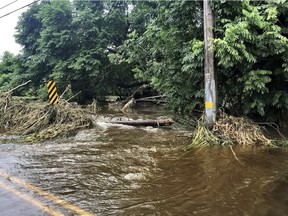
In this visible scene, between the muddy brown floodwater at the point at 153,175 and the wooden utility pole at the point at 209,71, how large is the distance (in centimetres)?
128

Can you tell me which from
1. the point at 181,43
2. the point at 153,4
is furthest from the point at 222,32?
the point at 153,4

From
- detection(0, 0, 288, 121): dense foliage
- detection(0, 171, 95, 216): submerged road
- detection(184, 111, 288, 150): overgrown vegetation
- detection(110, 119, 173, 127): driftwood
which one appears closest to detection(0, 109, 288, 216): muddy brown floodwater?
detection(0, 171, 95, 216): submerged road

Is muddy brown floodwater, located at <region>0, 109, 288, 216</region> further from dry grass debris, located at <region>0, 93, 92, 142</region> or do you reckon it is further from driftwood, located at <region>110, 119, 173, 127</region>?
driftwood, located at <region>110, 119, 173, 127</region>

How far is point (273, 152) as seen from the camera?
6980 millimetres

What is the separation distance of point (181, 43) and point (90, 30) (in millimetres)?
12594

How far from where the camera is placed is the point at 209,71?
8.23 metres

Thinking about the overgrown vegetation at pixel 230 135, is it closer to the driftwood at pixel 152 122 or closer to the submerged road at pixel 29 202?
Result: the driftwood at pixel 152 122

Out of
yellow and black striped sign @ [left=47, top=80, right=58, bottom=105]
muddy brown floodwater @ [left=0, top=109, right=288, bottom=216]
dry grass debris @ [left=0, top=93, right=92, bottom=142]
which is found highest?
yellow and black striped sign @ [left=47, top=80, right=58, bottom=105]

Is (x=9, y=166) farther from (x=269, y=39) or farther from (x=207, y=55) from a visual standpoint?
(x=269, y=39)

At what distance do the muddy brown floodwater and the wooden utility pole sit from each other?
1.28 metres

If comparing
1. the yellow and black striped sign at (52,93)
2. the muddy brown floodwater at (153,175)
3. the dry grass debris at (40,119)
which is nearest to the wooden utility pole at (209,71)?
the muddy brown floodwater at (153,175)

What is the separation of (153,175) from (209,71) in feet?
12.9

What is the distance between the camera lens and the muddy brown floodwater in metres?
4.12

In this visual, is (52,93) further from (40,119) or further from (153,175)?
(153,175)
